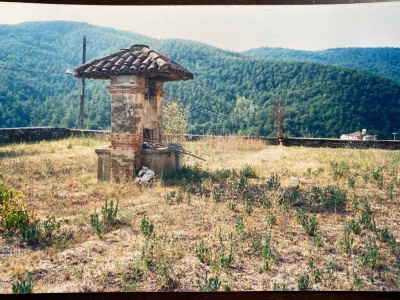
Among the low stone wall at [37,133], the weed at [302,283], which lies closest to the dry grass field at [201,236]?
the weed at [302,283]

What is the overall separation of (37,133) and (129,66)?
35.4ft

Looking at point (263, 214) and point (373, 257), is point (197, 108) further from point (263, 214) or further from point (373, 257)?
point (373, 257)

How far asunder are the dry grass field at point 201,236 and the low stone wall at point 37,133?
6.98m

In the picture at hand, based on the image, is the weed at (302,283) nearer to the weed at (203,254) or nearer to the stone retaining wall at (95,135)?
the weed at (203,254)

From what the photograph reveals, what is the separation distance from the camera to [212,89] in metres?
27.4

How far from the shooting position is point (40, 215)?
15.3ft

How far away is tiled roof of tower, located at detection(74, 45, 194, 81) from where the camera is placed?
6.36 m

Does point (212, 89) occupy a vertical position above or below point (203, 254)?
above

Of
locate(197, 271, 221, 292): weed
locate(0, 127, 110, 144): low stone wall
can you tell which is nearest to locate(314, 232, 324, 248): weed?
locate(197, 271, 221, 292): weed

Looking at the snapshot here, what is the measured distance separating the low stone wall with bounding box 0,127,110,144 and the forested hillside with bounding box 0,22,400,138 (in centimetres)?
54

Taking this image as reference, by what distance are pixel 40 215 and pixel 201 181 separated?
134 inches

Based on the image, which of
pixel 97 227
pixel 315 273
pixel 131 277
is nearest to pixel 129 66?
pixel 97 227

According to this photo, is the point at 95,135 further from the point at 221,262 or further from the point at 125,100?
the point at 221,262

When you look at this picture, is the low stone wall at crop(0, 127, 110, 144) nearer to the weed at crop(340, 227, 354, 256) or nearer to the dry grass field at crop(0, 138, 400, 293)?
the dry grass field at crop(0, 138, 400, 293)
